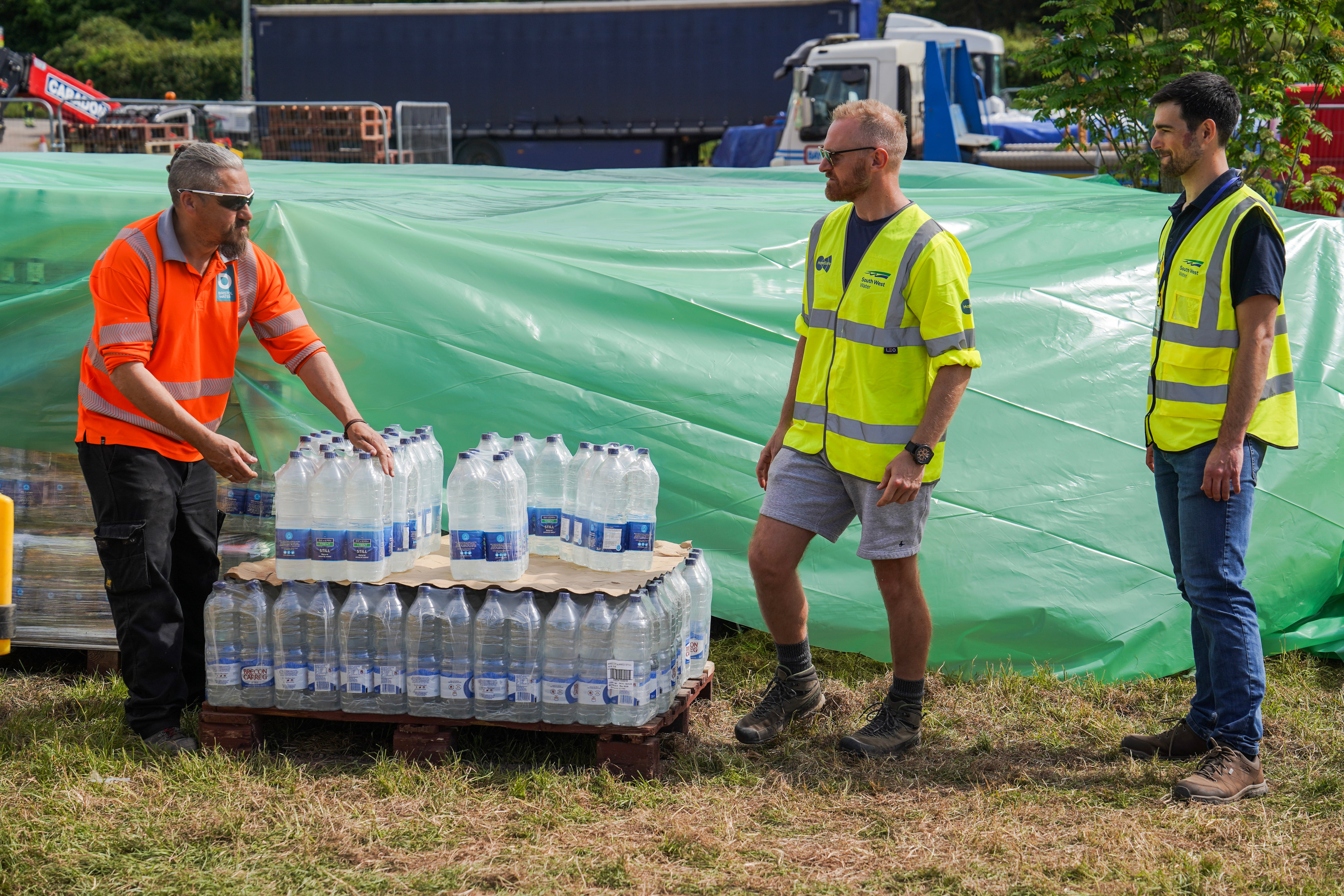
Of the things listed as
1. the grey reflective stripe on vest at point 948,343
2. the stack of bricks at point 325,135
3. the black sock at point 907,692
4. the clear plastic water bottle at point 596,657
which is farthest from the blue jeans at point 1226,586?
the stack of bricks at point 325,135

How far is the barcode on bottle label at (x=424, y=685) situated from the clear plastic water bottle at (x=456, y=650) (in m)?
0.01

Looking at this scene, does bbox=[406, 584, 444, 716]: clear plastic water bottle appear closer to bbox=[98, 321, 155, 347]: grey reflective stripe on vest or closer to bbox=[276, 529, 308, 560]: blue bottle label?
bbox=[276, 529, 308, 560]: blue bottle label

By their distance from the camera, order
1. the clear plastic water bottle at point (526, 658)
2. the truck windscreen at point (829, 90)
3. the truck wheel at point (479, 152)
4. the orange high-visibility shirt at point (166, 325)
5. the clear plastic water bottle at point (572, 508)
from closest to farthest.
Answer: the orange high-visibility shirt at point (166, 325) < the clear plastic water bottle at point (526, 658) < the clear plastic water bottle at point (572, 508) < the truck windscreen at point (829, 90) < the truck wheel at point (479, 152)

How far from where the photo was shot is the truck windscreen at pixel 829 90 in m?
17.6

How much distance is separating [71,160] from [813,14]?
18839 millimetres

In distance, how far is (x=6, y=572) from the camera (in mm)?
3320

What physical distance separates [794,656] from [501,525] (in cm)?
113

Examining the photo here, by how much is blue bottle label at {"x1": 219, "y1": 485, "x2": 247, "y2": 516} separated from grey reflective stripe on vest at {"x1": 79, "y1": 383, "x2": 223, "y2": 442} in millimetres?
843

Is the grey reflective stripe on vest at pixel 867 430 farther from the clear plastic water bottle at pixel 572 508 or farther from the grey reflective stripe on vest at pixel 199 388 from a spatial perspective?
the grey reflective stripe on vest at pixel 199 388

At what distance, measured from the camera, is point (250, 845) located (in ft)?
11.3

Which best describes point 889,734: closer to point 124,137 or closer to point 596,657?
point 596,657

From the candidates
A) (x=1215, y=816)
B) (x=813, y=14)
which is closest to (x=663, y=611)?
(x=1215, y=816)

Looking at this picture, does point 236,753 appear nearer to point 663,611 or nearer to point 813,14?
point 663,611

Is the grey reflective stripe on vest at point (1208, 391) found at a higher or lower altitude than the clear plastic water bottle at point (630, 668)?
higher
